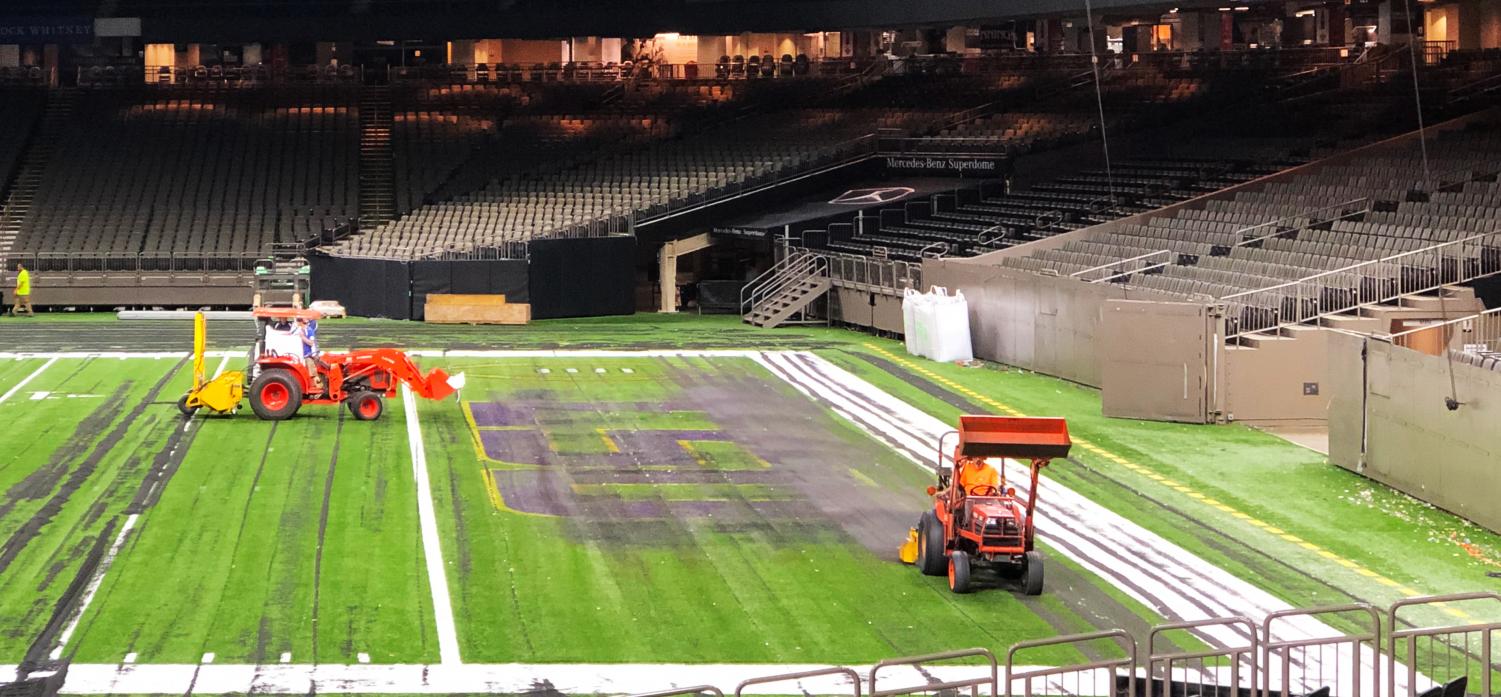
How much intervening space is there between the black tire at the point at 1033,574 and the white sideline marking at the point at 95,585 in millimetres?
8617

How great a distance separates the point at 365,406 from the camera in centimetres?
3009

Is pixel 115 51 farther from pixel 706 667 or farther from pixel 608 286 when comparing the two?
pixel 706 667

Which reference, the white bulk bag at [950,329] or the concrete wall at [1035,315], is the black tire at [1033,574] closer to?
the concrete wall at [1035,315]

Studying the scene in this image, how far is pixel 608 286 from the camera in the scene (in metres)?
51.9

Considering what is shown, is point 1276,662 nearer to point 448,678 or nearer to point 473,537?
point 448,678

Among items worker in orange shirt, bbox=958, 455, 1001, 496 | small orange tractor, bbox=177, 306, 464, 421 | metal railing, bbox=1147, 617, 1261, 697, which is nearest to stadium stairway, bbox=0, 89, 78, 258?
small orange tractor, bbox=177, 306, 464, 421

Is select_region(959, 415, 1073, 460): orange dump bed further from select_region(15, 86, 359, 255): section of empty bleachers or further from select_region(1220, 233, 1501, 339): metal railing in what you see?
select_region(15, 86, 359, 255): section of empty bleachers

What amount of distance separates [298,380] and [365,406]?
1.16 m

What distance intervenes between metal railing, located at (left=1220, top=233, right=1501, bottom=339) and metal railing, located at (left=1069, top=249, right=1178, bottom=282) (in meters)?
6.05

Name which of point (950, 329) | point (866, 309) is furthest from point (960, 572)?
point (866, 309)

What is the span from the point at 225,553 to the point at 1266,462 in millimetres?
15120

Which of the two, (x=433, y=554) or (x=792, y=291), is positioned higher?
(x=792, y=291)

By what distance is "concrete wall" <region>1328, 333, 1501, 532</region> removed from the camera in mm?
22047

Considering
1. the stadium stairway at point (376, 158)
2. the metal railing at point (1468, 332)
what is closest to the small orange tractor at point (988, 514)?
the metal railing at point (1468, 332)
